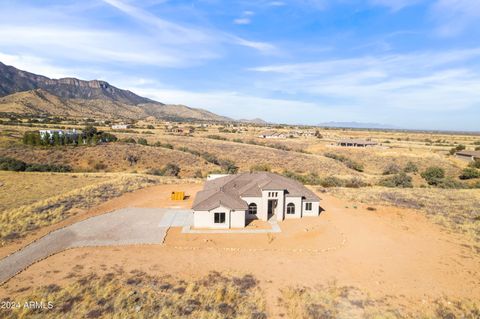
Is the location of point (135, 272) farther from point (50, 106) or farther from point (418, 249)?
point (50, 106)

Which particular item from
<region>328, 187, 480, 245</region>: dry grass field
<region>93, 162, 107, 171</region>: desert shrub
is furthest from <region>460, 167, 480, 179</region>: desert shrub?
<region>93, 162, 107, 171</region>: desert shrub

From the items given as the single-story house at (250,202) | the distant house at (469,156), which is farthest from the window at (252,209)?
the distant house at (469,156)

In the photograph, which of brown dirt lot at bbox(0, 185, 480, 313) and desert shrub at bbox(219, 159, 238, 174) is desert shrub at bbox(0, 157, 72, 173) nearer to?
desert shrub at bbox(219, 159, 238, 174)

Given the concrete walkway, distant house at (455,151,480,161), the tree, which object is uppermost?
distant house at (455,151,480,161)

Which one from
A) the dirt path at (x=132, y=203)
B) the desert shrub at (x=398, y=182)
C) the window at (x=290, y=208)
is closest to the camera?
the dirt path at (x=132, y=203)

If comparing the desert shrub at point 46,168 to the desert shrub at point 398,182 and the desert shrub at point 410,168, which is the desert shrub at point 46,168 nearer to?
the desert shrub at point 398,182

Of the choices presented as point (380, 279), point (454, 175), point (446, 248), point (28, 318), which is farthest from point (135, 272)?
point (454, 175)
